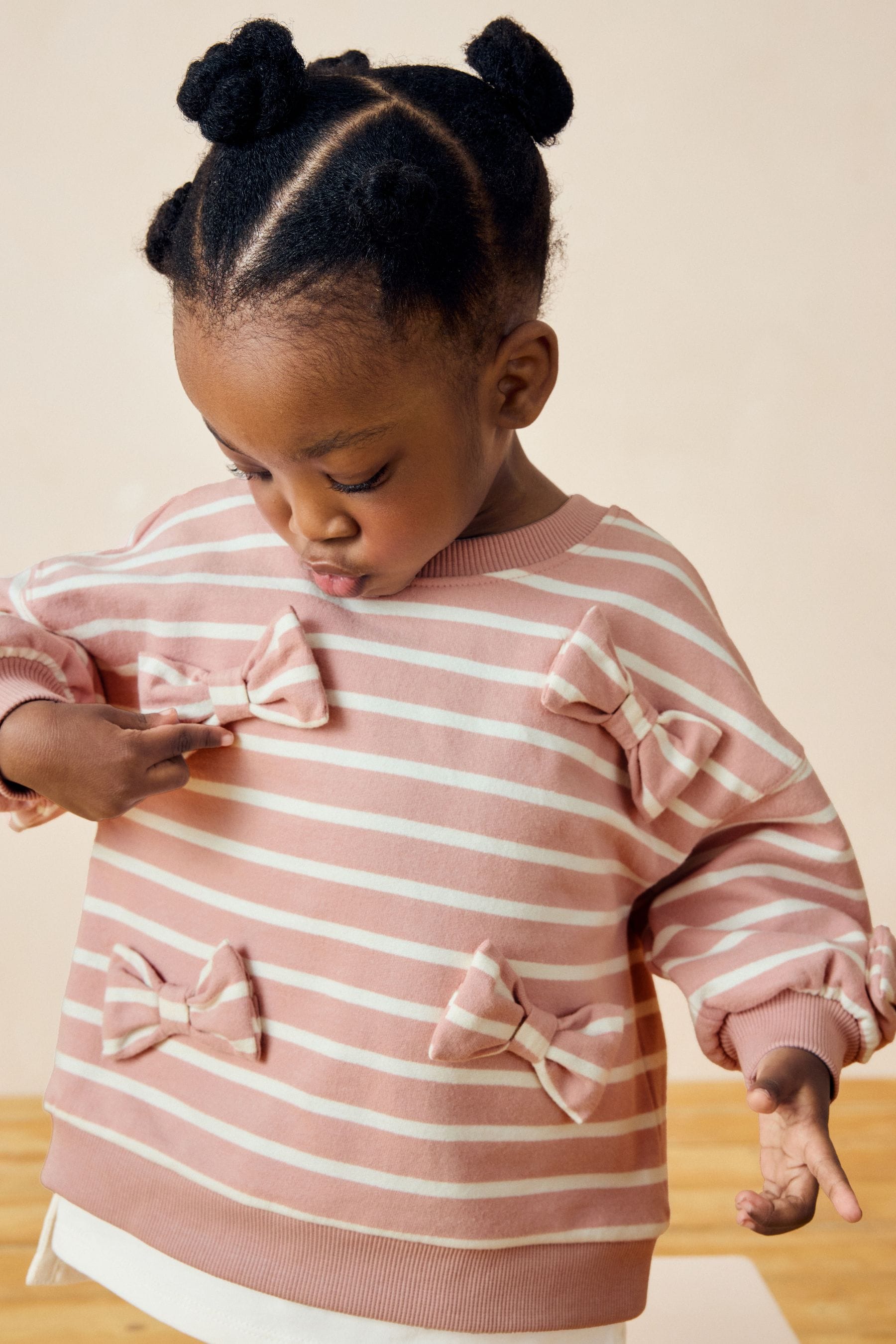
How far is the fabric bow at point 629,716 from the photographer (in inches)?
26.6

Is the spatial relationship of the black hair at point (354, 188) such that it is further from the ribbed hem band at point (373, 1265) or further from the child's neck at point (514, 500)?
the ribbed hem band at point (373, 1265)

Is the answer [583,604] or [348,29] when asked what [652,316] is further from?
[583,604]

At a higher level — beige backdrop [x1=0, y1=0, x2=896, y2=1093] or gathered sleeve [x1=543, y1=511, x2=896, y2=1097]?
beige backdrop [x1=0, y1=0, x2=896, y2=1093]

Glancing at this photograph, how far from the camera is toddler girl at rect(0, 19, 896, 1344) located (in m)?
0.61

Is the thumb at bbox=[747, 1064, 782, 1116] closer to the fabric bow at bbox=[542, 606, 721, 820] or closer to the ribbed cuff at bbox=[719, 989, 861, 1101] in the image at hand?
the ribbed cuff at bbox=[719, 989, 861, 1101]

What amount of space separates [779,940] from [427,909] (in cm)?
20

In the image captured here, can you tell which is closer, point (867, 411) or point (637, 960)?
point (637, 960)

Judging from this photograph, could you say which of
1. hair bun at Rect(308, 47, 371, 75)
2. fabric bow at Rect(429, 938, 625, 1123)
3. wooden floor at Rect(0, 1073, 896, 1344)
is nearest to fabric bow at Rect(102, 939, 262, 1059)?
fabric bow at Rect(429, 938, 625, 1123)

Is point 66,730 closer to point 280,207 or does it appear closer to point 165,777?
point 165,777

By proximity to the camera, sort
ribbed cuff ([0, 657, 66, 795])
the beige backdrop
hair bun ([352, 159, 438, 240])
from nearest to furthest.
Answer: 1. hair bun ([352, 159, 438, 240])
2. ribbed cuff ([0, 657, 66, 795])
3. the beige backdrop

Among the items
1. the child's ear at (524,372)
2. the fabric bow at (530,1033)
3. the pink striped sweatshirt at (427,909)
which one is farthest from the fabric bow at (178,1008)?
the child's ear at (524,372)

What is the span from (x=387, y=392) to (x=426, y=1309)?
46 cm

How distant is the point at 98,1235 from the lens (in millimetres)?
745

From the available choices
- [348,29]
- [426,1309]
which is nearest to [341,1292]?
[426,1309]
